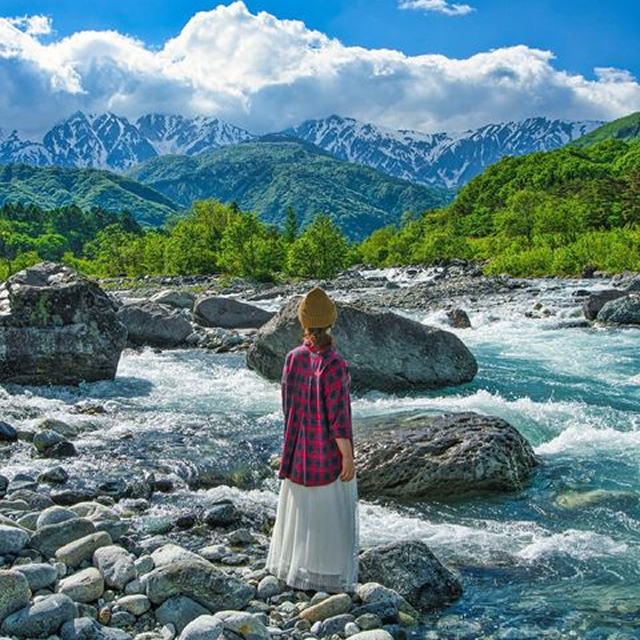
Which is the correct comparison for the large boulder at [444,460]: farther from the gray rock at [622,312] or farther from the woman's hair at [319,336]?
the gray rock at [622,312]

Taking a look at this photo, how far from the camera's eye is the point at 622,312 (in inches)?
1359

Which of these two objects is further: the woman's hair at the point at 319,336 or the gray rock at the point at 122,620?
the woman's hair at the point at 319,336

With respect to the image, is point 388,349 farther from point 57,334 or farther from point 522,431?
point 57,334

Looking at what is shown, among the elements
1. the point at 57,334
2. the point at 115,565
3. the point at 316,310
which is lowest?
the point at 115,565

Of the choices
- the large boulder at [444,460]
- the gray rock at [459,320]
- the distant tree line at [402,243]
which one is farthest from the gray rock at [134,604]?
the distant tree line at [402,243]

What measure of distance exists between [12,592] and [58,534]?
1992 millimetres

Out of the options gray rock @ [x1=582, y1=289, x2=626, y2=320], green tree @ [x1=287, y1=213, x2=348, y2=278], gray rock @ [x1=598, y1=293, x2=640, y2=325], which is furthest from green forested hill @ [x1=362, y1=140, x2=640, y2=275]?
gray rock @ [x1=598, y1=293, x2=640, y2=325]

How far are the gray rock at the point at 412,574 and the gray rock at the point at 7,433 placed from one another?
353 inches

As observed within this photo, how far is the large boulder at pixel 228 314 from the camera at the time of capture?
33.8 meters

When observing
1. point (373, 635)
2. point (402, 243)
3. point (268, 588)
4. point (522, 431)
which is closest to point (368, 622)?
point (373, 635)

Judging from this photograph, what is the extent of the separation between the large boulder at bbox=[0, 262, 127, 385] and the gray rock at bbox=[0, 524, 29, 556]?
1252cm

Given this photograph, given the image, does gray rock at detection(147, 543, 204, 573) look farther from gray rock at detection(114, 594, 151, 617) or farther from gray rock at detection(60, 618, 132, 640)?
gray rock at detection(60, 618, 132, 640)

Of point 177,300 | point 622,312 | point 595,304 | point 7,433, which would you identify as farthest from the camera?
point 177,300

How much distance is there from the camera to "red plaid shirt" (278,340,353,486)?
24.3 feet
